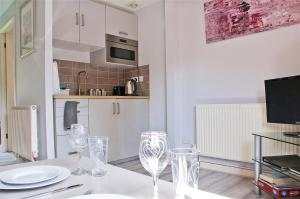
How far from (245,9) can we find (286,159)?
1660 millimetres

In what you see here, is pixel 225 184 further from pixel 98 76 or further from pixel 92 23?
pixel 92 23

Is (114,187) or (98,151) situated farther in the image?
(98,151)

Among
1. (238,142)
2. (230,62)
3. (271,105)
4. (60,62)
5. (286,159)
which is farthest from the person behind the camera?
(60,62)

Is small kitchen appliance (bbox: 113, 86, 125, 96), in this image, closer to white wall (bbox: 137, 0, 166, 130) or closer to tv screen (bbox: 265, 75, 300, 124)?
white wall (bbox: 137, 0, 166, 130)

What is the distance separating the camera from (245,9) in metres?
2.80

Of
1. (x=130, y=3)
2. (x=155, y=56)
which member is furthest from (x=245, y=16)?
(x=130, y=3)

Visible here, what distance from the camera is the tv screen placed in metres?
2.16

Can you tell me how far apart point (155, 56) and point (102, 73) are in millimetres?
899

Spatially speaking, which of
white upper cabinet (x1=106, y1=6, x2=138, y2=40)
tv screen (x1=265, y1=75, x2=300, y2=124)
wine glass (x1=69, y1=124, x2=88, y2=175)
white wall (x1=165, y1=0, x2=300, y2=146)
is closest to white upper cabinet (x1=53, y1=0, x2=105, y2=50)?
white upper cabinet (x1=106, y1=6, x2=138, y2=40)

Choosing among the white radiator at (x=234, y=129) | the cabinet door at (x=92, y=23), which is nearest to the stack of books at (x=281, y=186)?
the white radiator at (x=234, y=129)

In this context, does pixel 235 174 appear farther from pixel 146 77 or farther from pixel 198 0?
pixel 198 0

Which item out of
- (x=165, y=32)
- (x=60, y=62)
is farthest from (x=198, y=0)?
(x=60, y=62)

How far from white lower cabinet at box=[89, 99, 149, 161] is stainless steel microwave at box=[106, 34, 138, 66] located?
67 centimetres

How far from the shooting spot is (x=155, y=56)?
12.4 ft
